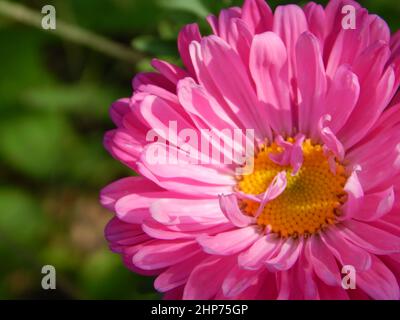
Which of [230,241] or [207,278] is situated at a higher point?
[230,241]

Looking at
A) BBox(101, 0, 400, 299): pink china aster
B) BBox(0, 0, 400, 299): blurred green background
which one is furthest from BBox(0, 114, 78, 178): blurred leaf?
BBox(101, 0, 400, 299): pink china aster

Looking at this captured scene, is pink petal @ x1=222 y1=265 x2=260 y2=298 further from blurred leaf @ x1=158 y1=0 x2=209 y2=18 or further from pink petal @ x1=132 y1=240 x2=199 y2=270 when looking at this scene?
blurred leaf @ x1=158 y1=0 x2=209 y2=18

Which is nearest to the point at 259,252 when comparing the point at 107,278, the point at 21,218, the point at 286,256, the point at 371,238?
the point at 286,256

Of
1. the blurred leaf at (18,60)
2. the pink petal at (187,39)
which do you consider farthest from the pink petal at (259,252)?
the blurred leaf at (18,60)

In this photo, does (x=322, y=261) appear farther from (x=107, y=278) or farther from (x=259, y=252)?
(x=107, y=278)

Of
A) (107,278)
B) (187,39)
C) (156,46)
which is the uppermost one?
(156,46)

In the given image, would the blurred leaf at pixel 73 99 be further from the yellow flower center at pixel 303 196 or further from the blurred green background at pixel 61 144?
the yellow flower center at pixel 303 196

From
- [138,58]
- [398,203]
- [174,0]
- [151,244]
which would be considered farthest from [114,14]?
[398,203]
